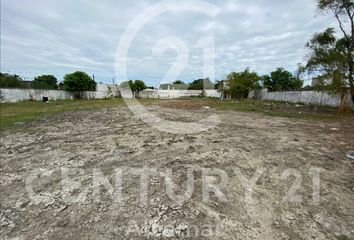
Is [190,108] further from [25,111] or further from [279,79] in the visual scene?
[279,79]

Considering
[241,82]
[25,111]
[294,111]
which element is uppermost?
[241,82]

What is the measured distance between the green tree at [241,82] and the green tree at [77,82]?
1909 cm

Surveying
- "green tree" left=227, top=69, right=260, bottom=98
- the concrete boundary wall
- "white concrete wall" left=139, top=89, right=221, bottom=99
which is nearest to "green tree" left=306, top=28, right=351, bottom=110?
the concrete boundary wall

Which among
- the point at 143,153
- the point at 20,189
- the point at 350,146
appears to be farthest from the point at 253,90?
the point at 20,189

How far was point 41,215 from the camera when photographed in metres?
2.21

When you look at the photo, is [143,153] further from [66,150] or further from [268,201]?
[268,201]

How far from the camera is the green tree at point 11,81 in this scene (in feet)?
63.1

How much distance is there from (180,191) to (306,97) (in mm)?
19158

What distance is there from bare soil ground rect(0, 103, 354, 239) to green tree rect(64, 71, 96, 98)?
2220 centimetres

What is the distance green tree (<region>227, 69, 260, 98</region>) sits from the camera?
88.3 feet

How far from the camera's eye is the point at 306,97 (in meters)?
17.7

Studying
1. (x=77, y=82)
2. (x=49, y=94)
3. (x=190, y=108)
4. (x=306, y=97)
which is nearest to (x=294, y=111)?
(x=190, y=108)
